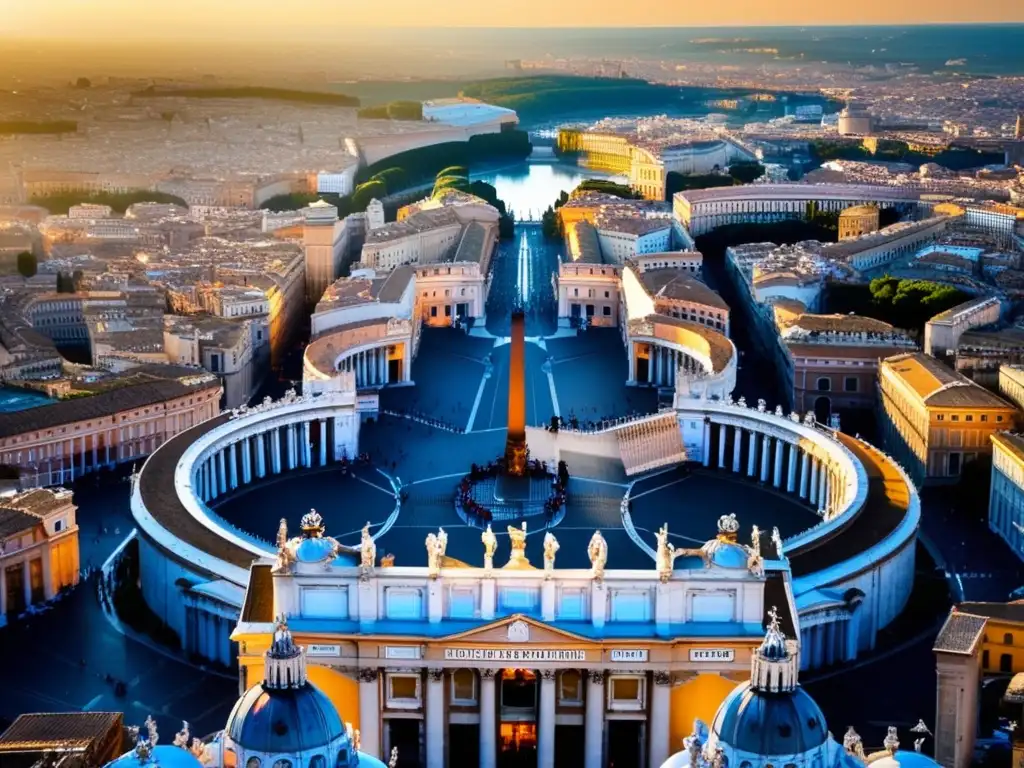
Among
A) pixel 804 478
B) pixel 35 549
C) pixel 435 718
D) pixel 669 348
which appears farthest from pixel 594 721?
pixel 669 348

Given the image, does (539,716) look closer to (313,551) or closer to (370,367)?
(313,551)

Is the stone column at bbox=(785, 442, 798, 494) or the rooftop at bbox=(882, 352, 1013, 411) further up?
the rooftop at bbox=(882, 352, 1013, 411)

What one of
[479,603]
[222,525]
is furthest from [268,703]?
[222,525]

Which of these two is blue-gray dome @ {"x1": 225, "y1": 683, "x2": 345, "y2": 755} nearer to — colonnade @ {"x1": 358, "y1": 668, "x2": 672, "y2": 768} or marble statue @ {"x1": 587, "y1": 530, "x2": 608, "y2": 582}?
colonnade @ {"x1": 358, "y1": 668, "x2": 672, "y2": 768}

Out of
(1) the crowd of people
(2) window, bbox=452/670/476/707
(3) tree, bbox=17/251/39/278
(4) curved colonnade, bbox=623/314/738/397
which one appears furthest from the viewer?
(3) tree, bbox=17/251/39/278

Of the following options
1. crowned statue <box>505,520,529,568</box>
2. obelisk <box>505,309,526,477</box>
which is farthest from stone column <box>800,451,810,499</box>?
crowned statue <box>505,520,529,568</box>

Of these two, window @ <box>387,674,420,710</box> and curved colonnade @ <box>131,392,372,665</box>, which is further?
curved colonnade @ <box>131,392,372,665</box>

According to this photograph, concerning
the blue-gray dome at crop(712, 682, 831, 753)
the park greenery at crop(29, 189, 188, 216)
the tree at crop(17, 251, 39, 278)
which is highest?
the blue-gray dome at crop(712, 682, 831, 753)

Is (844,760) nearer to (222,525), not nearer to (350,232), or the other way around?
(222,525)
